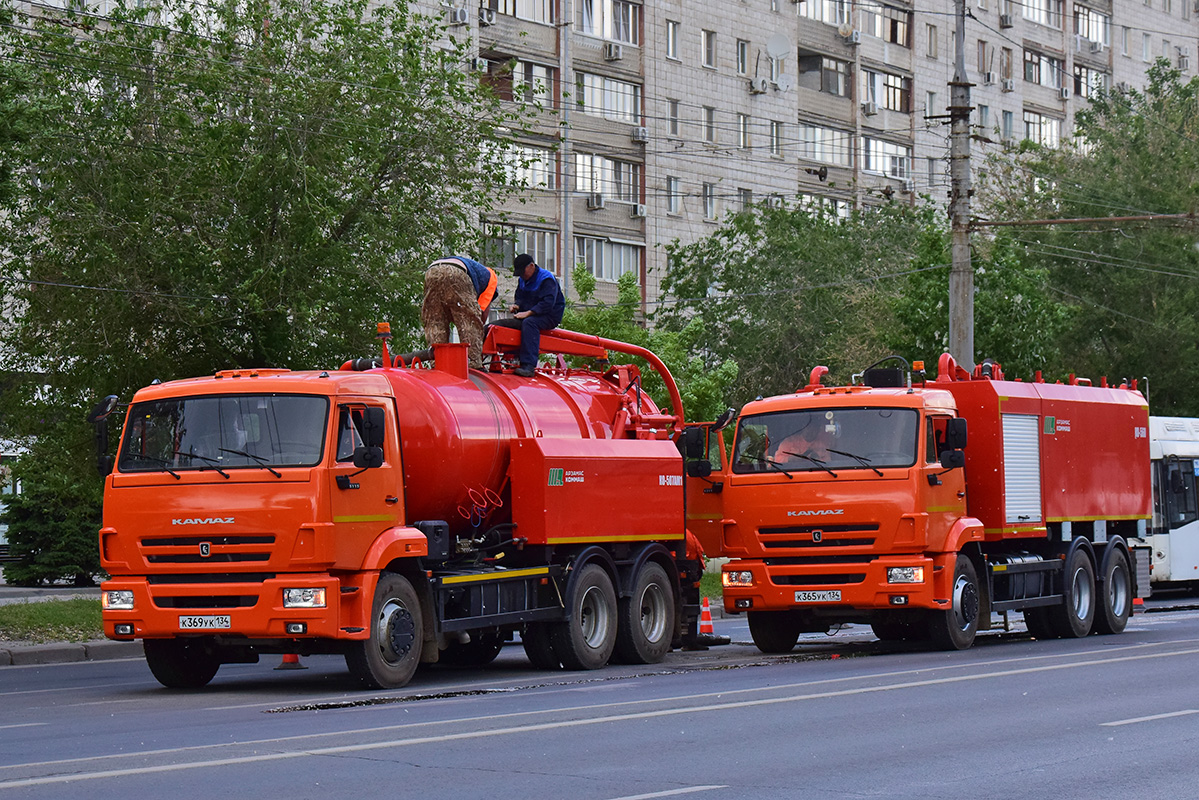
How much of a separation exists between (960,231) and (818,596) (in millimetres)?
12160

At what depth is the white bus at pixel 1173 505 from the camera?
32406mm

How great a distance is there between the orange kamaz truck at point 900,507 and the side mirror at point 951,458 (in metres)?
0.02

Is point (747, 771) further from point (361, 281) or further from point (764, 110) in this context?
point (764, 110)

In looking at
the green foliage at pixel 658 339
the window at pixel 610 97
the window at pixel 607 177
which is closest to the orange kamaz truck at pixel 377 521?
the green foliage at pixel 658 339

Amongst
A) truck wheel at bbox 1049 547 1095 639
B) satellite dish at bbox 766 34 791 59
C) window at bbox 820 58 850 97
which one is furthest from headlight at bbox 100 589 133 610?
window at bbox 820 58 850 97

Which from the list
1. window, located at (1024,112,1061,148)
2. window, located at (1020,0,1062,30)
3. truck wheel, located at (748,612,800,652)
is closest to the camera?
truck wheel, located at (748,612,800,652)

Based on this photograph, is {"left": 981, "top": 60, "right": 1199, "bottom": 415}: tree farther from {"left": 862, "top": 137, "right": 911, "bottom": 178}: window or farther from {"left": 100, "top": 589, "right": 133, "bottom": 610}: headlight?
{"left": 100, "top": 589, "right": 133, "bottom": 610}: headlight

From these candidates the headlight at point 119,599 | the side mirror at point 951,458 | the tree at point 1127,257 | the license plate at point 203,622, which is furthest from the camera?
the tree at point 1127,257

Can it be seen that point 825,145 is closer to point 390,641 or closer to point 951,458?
point 951,458

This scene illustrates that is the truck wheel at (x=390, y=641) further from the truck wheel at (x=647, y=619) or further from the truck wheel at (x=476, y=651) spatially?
the truck wheel at (x=647, y=619)

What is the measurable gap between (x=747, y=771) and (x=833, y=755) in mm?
895

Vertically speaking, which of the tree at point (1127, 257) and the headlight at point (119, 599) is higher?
the tree at point (1127, 257)

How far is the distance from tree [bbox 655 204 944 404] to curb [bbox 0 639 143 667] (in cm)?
3544

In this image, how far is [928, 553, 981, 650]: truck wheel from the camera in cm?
1952
